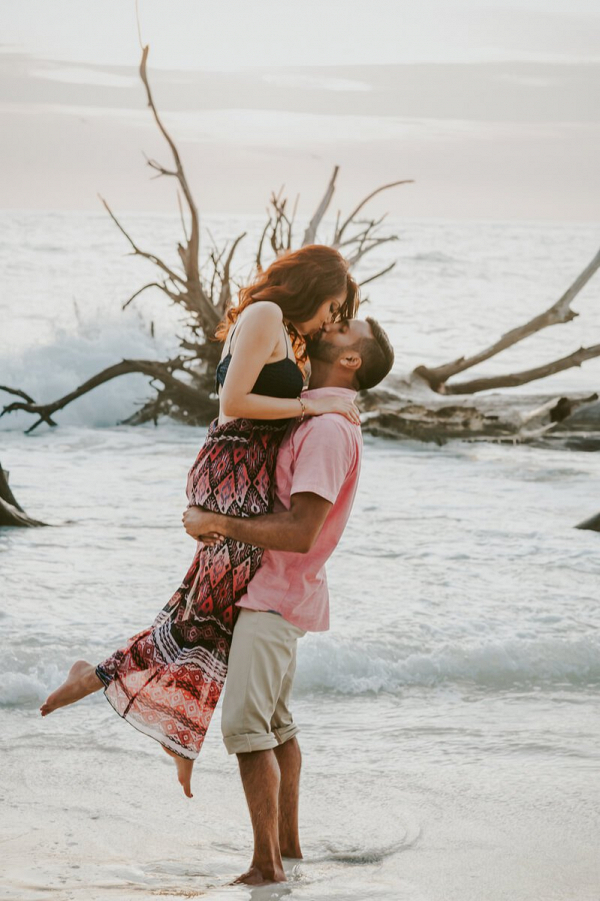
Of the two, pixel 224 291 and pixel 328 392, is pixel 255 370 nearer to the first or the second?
pixel 328 392

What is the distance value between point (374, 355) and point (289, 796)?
1253 mm

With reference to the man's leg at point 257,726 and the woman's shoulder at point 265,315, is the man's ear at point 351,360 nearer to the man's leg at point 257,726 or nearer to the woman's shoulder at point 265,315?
the woman's shoulder at point 265,315

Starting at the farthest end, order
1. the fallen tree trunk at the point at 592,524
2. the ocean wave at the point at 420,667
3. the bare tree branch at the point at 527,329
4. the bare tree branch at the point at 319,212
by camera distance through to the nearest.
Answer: the bare tree branch at the point at 319,212
the bare tree branch at the point at 527,329
the fallen tree trunk at the point at 592,524
the ocean wave at the point at 420,667

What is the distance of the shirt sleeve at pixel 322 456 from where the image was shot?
2.76 metres

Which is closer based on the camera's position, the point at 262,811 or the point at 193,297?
the point at 262,811

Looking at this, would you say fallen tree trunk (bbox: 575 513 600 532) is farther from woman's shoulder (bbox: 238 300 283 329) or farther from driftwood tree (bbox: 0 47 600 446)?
woman's shoulder (bbox: 238 300 283 329)

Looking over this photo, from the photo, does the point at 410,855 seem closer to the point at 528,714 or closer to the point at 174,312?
the point at 528,714

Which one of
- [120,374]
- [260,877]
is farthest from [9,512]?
[260,877]

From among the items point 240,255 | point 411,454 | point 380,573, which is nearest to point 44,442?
point 411,454

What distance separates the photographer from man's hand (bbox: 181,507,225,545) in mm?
2830

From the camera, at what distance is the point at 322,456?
110 inches

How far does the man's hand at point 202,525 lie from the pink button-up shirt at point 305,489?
0.14m

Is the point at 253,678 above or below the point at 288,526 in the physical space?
below

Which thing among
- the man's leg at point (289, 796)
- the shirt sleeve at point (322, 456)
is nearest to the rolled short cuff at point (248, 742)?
the man's leg at point (289, 796)
